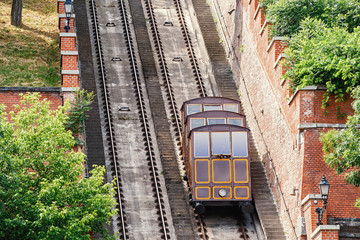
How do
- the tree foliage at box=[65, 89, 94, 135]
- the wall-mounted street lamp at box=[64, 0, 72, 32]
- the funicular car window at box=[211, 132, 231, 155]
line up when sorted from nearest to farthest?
the funicular car window at box=[211, 132, 231, 155]
the tree foliage at box=[65, 89, 94, 135]
the wall-mounted street lamp at box=[64, 0, 72, 32]

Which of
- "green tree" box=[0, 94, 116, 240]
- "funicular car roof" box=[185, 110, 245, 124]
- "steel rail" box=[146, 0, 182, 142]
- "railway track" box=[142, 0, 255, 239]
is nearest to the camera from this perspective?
"green tree" box=[0, 94, 116, 240]

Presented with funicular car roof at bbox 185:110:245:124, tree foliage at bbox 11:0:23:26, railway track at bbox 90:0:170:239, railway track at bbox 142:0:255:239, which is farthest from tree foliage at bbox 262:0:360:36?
tree foliage at bbox 11:0:23:26

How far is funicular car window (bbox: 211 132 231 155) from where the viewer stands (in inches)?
1326

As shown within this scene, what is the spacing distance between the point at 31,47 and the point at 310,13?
571 inches

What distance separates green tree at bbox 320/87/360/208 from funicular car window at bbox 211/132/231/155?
4.60m

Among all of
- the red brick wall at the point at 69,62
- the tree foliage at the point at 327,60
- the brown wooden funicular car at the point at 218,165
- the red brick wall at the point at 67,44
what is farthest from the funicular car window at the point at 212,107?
the red brick wall at the point at 67,44

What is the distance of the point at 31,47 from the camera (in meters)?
44.3

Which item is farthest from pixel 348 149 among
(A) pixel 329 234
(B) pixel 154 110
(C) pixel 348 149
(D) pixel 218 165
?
(B) pixel 154 110

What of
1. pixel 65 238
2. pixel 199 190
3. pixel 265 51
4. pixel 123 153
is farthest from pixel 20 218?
pixel 265 51

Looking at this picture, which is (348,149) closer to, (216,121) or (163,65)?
(216,121)

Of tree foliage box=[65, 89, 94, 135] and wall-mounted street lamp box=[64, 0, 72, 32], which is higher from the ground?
wall-mounted street lamp box=[64, 0, 72, 32]

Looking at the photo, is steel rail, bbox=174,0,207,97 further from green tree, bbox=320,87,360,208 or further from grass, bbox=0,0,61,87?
green tree, bbox=320,87,360,208

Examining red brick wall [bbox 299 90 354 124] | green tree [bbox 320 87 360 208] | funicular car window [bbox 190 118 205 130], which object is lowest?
green tree [bbox 320 87 360 208]

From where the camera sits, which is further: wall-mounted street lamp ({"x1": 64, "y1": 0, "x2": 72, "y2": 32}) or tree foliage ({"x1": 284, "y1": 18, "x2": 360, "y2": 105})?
wall-mounted street lamp ({"x1": 64, "y1": 0, "x2": 72, "y2": 32})
